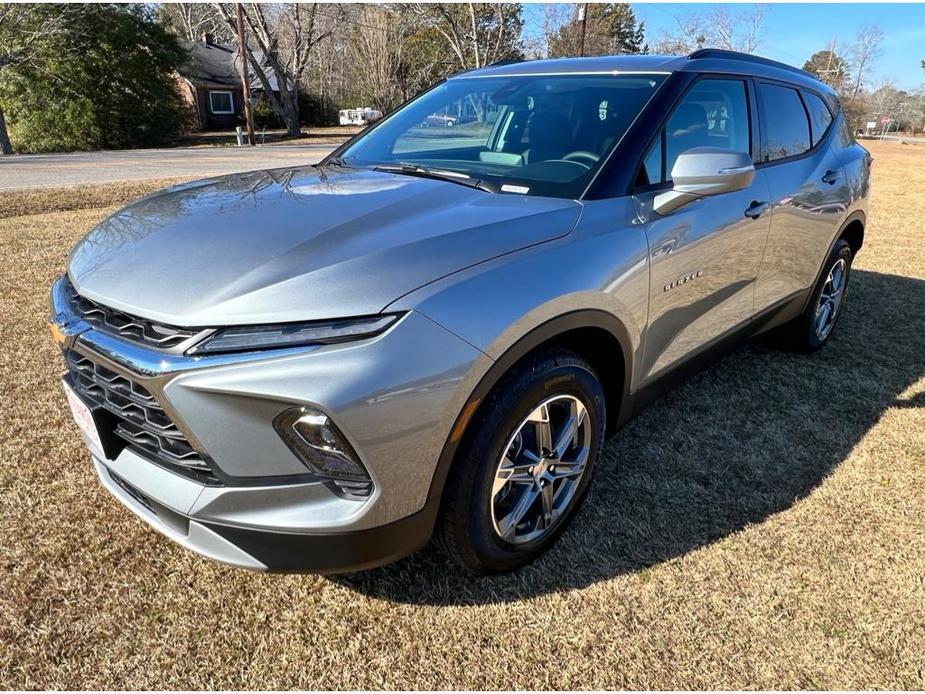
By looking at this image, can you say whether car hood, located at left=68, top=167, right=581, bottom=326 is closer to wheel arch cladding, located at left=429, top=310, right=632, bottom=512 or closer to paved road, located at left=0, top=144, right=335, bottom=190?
wheel arch cladding, located at left=429, top=310, right=632, bottom=512

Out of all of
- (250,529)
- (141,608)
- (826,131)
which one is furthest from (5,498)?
(826,131)

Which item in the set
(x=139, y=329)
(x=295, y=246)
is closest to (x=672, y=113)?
(x=295, y=246)

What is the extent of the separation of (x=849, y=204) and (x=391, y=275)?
3732mm

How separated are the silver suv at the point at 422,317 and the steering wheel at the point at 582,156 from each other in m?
0.02

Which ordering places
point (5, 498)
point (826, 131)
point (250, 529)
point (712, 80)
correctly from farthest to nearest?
point (826, 131)
point (712, 80)
point (5, 498)
point (250, 529)

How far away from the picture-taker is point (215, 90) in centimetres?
4084

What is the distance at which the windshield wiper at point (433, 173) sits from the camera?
2449 millimetres

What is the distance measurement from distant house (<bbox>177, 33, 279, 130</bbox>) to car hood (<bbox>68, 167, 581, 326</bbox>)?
40694mm

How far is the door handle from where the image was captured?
301 centimetres

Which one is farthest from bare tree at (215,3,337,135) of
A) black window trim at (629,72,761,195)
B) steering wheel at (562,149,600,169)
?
steering wheel at (562,149,600,169)

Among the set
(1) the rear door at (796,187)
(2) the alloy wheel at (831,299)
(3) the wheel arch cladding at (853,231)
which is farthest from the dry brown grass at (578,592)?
(3) the wheel arch cladding at (853,231)

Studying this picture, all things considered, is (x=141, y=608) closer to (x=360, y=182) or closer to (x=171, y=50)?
(x=360, y=182)

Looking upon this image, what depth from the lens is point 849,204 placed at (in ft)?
13.6

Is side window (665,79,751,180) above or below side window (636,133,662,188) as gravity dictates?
above
